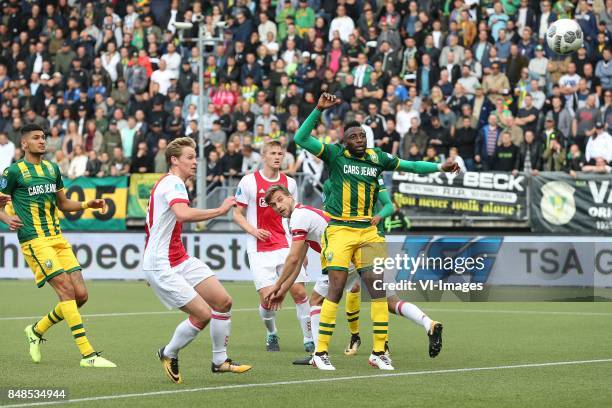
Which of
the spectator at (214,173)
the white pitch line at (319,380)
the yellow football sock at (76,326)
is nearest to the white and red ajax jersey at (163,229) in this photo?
the white pitch line at (319,380)

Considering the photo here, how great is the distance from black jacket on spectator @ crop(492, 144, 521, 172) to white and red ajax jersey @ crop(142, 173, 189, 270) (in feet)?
50.7

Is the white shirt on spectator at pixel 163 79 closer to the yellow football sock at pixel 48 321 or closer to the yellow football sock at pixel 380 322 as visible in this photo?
the yellow football sock at pixel 48 321

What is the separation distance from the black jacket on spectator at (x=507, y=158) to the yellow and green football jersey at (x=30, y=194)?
47.4 ft

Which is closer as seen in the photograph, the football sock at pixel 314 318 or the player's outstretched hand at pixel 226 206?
the player's outstretched hand at pixel 226 206

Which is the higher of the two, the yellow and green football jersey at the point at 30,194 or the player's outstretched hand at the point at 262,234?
the yellow and green football jersey at the point at 30,194

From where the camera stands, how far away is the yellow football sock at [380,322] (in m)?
11.9

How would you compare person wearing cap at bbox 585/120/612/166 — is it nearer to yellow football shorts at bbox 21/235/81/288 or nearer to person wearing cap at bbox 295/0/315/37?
person wearing cap at bbox 295/0/315/37

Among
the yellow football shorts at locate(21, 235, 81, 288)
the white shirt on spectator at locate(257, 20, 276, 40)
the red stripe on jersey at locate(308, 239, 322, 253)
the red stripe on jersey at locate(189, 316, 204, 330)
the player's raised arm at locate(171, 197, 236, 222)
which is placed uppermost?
the white shirt on spectator at locate(257, 20, 276, 40)

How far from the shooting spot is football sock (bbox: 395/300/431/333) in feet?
39.8

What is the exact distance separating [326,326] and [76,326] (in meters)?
2.69

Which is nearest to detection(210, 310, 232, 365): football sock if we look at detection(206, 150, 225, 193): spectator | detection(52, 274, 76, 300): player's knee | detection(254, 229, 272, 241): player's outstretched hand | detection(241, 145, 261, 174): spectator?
detection(254, 229, 272, 241): player's outstretched hand

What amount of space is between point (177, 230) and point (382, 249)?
2.27m

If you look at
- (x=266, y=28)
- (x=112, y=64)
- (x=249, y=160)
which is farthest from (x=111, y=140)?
(x=266, y=28)

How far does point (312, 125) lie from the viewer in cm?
1154
